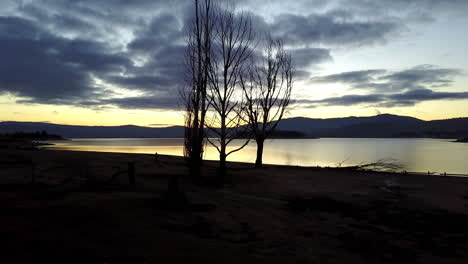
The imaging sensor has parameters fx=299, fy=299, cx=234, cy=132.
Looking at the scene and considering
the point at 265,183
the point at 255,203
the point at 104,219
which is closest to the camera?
the point at 104,219

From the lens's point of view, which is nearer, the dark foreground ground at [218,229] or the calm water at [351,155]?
the dark foreground ground at [218,229]

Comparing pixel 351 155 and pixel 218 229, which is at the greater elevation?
pixel 218 229

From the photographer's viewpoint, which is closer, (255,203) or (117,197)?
(117,197)

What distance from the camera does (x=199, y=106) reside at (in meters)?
16.2

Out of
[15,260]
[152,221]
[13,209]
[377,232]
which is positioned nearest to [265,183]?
[377,232]

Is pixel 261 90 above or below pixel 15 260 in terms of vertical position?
above

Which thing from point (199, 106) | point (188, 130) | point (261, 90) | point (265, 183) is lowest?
point (265, 183)

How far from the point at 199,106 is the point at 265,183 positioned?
17.8 ft

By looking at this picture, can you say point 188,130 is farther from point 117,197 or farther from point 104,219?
point 104,219

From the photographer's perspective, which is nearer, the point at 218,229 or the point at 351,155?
the point at 218,229

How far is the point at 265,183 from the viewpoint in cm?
1591

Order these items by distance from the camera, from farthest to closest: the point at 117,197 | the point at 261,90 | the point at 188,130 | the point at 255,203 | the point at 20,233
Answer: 1. the point at 261,90
2. the point at 188,130
3. the point at 255,203
4. the point at 117,197
5. the point at 20,233

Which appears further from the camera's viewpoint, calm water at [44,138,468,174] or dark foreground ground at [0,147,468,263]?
calm water at [44,138,468,174]

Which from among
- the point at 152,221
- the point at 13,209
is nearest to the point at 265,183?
the point at 152,221
